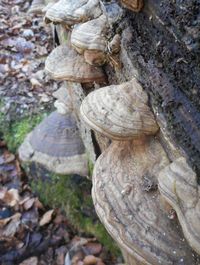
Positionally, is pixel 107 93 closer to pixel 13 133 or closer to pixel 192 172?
pixel 192 172

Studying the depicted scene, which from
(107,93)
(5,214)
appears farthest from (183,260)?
(5,214)

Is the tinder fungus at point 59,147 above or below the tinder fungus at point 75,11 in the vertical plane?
below

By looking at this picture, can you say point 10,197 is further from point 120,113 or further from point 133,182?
point 120,113

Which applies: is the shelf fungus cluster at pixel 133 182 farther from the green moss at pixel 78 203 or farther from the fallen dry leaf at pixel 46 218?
the fallen dry leaf at pixel 46 218

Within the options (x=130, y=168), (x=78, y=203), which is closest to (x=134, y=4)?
(x=130, y=168)

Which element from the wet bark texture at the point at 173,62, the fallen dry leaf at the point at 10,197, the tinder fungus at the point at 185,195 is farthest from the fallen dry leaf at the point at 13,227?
the tinder fungus at the point at 185,195

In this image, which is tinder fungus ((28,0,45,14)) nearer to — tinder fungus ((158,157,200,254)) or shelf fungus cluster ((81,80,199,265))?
shelf fungus cluster ((81,80,199,265))

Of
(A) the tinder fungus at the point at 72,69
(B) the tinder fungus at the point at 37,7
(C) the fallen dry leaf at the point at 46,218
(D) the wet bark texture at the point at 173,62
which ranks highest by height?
(D) the wet bark texture at the point at 173,62
